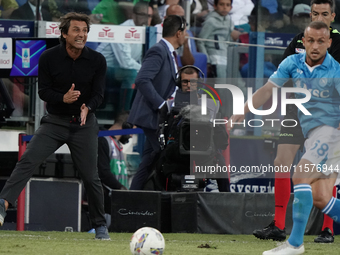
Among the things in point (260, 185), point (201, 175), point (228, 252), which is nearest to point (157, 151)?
point (201, 175)

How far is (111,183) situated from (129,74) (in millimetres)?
1812

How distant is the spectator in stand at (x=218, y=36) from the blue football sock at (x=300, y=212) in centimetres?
492

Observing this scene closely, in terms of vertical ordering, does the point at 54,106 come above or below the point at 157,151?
above

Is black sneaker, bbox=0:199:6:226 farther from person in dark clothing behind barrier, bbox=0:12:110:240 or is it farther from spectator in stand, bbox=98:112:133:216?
spectator in stand, bbox=98:112:133:216

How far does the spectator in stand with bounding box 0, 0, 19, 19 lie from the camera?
29.5 ft

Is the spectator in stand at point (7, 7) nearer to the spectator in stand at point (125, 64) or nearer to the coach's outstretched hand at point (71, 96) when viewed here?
the spectator in stand at point (125, 64)

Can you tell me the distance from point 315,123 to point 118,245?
6.16 ft

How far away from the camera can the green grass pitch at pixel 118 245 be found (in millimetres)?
4974

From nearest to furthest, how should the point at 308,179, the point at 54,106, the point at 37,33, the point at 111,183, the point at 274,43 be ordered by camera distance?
the point at 308,179
the point at 54,106
the point at 111,183
the point at 37,33
the point at 274,43

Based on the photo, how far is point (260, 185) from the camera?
855 cm

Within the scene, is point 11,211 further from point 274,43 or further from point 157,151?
point 274,43

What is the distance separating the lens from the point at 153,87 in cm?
764

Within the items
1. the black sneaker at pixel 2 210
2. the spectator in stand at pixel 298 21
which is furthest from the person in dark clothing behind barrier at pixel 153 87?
the spectator in stand at pixel 298 21

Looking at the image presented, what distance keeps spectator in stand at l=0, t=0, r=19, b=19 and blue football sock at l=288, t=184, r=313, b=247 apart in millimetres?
5465
